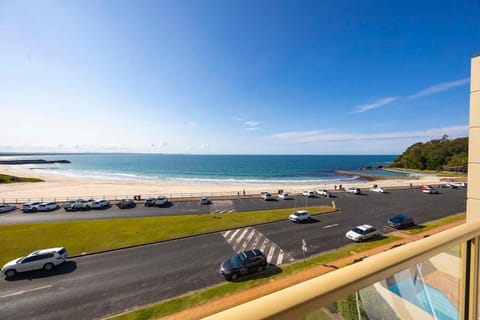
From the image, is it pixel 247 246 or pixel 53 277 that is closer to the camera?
pixel 53 277

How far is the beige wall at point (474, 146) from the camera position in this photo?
13.6 feet

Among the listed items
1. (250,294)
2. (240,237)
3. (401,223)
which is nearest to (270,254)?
(240,237)

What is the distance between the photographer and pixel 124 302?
Answer: 11664mm

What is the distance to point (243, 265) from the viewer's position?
45.3 ft

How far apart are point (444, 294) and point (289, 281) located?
37.4 feet

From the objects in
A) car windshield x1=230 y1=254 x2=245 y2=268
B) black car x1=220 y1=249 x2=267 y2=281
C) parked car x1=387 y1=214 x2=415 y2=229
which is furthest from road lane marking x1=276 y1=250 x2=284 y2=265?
parked car x1=387 y1=214 x2=415 y2=229

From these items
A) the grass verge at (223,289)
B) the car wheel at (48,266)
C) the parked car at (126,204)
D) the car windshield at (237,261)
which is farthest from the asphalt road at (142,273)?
the parked car at (126,204)

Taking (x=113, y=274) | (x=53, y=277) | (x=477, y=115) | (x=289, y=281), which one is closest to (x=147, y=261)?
(x=113, y=274)

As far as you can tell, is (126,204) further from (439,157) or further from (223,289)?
(439,157)

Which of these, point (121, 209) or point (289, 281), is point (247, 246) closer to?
point (289, 281)

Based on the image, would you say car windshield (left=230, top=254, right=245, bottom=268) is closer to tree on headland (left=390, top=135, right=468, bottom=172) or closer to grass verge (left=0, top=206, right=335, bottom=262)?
grass verge (left=0, top=206, right=335, bottom=262)

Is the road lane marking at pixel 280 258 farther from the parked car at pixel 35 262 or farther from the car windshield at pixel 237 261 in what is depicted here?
the parked car at pixel 35 262

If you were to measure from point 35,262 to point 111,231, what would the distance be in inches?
290

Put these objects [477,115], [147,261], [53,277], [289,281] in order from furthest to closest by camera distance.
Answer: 1. [147,261]
2. [53,277]
3. [289,281]
4. [477,115]
